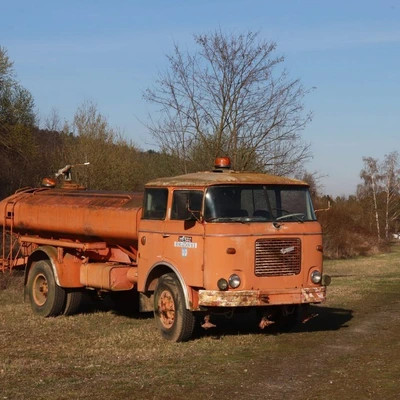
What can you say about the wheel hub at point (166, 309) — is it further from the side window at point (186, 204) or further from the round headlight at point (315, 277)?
the round headlight at point (315, 277)

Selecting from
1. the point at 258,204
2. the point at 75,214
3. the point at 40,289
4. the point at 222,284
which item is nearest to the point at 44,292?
the point at 40,289

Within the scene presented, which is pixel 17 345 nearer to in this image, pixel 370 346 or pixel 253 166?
pixel 370 346

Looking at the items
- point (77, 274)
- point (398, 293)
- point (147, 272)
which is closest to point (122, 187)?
point (398, 293)

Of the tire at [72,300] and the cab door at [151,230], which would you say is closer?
the cab door at [151,230]

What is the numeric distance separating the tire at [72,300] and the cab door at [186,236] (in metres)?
3.40

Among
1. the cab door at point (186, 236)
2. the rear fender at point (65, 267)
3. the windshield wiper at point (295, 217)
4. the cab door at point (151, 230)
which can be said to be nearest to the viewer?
the cab door at point (186, 236)

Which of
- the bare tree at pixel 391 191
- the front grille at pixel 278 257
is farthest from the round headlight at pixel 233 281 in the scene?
the bare tree at pixel 391 191

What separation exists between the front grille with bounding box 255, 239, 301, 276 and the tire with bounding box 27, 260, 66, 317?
15.4ft

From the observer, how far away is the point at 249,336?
12156 millimetres

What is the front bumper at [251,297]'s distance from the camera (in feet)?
36.3

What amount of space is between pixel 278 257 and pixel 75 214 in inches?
163

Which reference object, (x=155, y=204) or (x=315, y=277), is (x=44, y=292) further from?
(x=315, y=277)

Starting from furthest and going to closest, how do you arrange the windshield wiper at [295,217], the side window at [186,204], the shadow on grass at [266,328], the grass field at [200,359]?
the shadow on grass at [266,328], the windshield wiper at [295,217], the side window at [186,204], the grass field at [200,359]

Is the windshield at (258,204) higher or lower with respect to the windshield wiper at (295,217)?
higher
